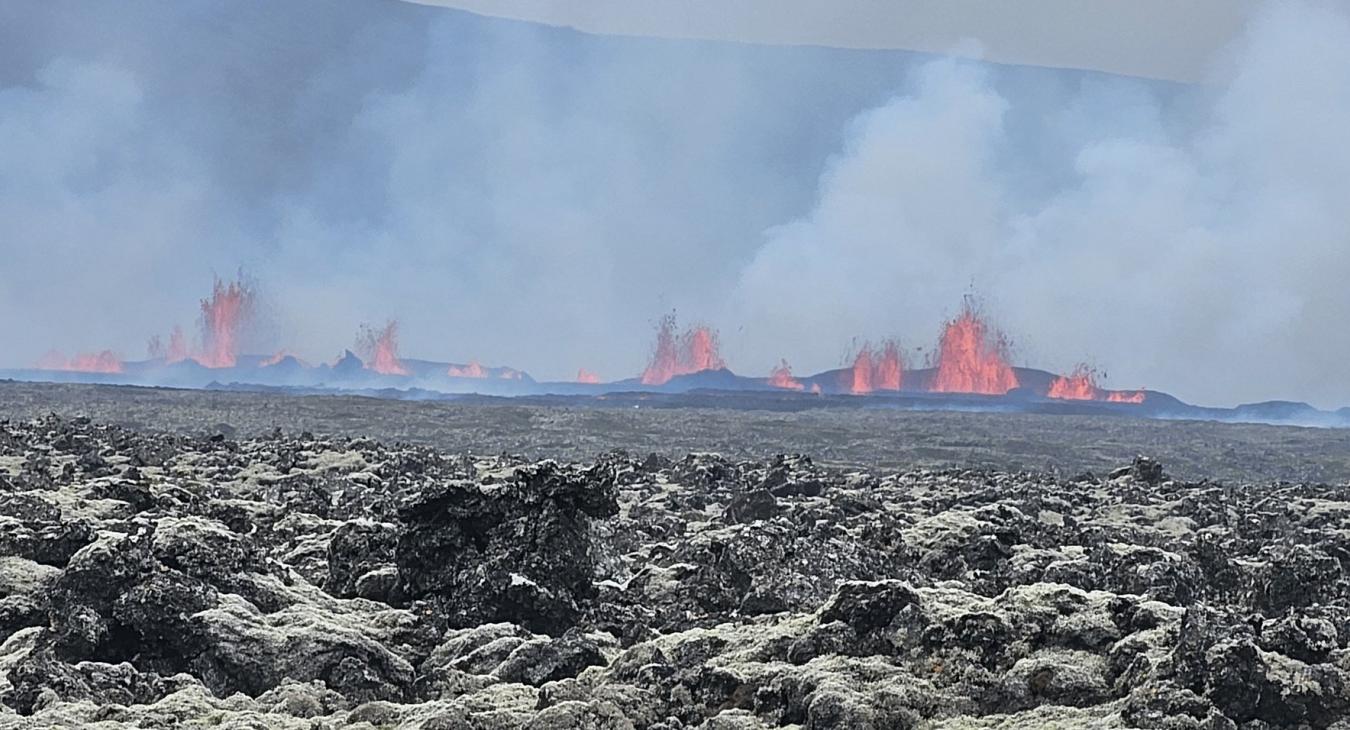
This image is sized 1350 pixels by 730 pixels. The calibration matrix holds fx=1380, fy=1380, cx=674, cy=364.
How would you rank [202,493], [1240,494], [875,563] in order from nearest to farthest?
1. [875,563]
2. [202,493]
3. [1240,494]

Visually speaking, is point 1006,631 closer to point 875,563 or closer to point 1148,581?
point 1148,581

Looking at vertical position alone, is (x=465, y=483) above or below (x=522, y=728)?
above

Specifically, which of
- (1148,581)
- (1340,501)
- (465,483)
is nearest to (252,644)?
(465,483)

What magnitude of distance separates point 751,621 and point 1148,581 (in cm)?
463

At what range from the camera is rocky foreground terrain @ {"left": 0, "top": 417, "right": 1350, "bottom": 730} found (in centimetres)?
1110

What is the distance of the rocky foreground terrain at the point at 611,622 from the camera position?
11.1 meters

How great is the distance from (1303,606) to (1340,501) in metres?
23.6

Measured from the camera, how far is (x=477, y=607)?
1506 centimetres

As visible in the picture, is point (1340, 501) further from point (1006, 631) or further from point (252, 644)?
point (252, 644)

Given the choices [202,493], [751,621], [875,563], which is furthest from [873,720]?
[202,493]

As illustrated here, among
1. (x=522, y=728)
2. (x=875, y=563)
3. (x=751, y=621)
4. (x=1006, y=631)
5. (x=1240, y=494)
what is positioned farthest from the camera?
(x=1240, y=494)

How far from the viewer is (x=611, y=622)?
1521 cm

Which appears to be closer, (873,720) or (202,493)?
(873,720)

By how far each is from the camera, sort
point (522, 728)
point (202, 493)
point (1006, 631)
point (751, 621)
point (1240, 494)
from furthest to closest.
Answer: point (1240, 494), point (202, 493), point (751, 621), point (1006, 631), point (522, 728)
